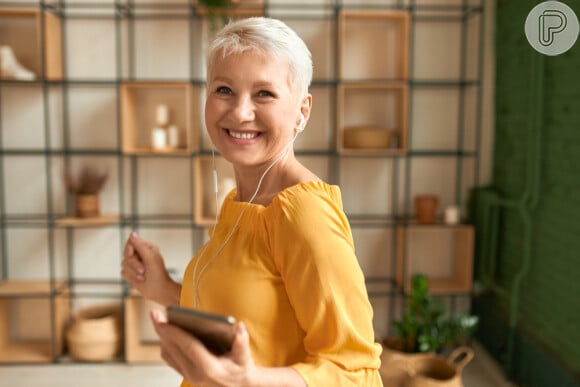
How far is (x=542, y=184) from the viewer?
8.64 feet

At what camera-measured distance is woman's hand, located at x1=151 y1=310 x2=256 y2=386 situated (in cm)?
60

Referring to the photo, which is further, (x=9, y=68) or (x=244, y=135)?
(x=9, y=68)

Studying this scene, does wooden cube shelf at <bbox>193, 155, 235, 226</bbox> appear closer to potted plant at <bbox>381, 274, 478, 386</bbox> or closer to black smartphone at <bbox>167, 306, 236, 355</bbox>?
potted plant at <bbox>381, 274, 478, 386</bbox>

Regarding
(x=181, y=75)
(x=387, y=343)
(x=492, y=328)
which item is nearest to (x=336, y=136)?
(x=181, y=75)

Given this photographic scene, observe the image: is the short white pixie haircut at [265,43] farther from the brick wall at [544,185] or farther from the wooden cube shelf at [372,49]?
the wooden cube shelf at [372,49]

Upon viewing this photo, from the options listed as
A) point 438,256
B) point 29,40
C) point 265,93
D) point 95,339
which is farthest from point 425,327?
point 29,40

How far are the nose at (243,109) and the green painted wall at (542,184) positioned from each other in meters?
1.52

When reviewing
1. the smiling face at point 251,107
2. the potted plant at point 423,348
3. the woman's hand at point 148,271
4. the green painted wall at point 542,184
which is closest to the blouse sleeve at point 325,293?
the smiling face at point 251,107

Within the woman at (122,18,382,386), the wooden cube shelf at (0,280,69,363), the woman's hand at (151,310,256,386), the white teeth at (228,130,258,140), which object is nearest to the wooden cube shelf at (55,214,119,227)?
the wooden cube shelf at (0,280,69,363)

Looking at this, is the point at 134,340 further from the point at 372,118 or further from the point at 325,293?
the point at 325,293

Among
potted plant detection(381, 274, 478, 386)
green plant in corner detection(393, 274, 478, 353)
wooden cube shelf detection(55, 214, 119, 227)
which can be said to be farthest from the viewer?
wooden cube shelf detection(55, 214, 119, 227)

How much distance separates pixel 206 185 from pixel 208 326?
288 cm

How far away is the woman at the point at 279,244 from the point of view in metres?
0.74

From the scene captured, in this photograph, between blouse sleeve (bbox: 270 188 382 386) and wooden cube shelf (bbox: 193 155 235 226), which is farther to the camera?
wooden cube shelf (bbox: 193 155 235 226)
